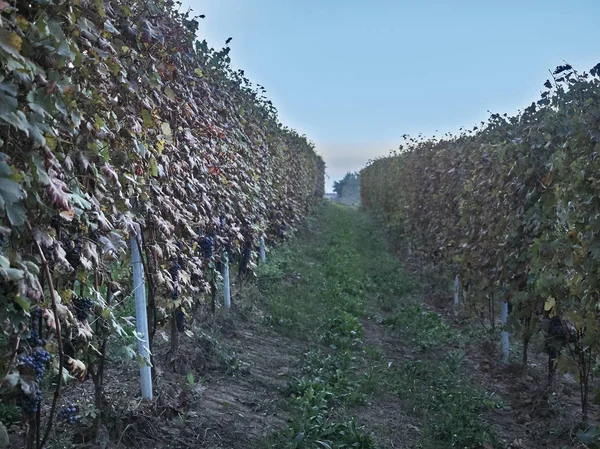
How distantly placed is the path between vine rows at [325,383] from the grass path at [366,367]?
0.05ft

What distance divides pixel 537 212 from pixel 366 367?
7.33 feet

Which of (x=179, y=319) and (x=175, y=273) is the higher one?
(x=175, y=273)

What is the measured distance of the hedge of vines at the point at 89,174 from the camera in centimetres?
204

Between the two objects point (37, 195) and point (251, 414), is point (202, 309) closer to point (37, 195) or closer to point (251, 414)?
point (251, 414)

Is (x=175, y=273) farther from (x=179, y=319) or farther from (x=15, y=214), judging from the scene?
(x=15, y=214)

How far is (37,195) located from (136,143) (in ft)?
3.65

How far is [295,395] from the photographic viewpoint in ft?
15.5

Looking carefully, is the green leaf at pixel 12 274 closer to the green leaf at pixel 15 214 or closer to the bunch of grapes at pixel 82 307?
the green leaf at pixel 15 214

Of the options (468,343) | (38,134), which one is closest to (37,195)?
(38,134)

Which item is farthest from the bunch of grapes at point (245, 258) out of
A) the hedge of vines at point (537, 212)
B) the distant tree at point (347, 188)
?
the distant tree at point (347, 188)

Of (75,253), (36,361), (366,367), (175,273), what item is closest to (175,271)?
(175,273)

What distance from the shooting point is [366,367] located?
577 cm

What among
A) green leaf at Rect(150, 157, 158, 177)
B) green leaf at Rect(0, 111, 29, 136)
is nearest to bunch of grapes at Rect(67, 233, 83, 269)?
green leaf at Rect(0, 111, 29, 136)

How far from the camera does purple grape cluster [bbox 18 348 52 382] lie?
6.82ft
